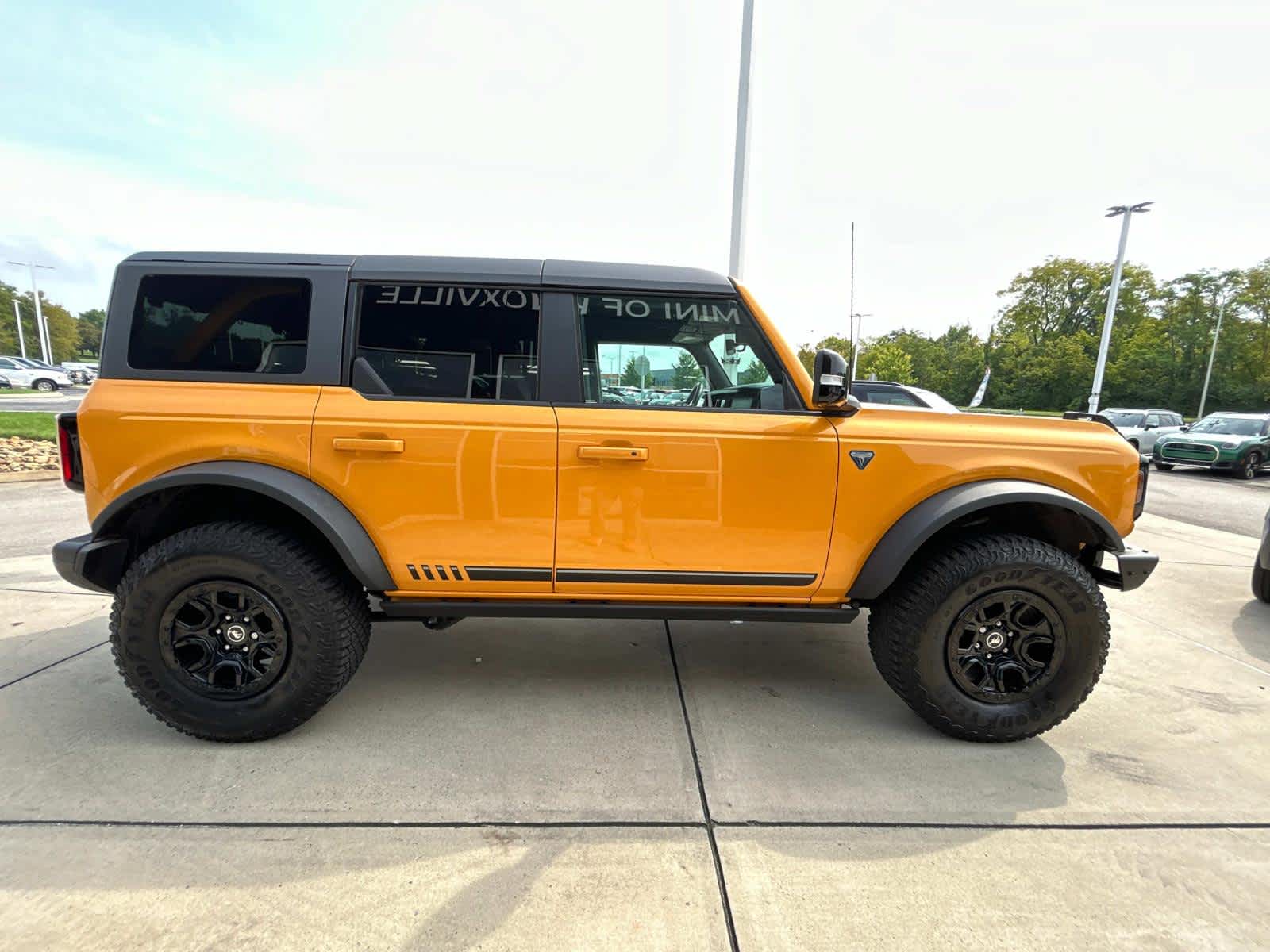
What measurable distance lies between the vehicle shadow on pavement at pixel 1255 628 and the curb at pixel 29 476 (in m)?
12.4

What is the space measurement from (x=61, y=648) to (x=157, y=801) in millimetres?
1817

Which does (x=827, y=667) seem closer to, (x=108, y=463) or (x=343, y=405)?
(x=343, y=405)

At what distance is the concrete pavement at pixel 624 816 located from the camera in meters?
1.73

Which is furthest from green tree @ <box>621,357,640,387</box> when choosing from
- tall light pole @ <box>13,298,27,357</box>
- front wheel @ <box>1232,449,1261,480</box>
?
tall light pole @ <box>13,298,27,357</box>


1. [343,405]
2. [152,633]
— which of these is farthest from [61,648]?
[343,405]

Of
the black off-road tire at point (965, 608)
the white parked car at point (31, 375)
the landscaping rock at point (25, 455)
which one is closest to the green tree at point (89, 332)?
the white parked car at point (31, 375)

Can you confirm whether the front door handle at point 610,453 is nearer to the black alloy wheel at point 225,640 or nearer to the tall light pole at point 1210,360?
the black alloy wheel at point 225,640

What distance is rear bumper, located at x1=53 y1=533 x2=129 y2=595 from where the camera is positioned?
2412 mm

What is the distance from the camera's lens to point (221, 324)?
2498 millimetres

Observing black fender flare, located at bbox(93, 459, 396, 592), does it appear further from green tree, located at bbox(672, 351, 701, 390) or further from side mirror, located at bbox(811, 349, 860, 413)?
side mirror, located at bbox(811, 349, 860, 413)

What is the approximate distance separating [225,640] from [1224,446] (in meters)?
19.3

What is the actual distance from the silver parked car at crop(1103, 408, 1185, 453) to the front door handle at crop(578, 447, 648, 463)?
756 inches

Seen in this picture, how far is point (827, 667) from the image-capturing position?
3359mm

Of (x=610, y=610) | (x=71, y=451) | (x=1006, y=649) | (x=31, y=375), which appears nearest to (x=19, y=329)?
(x=31, y=375)
